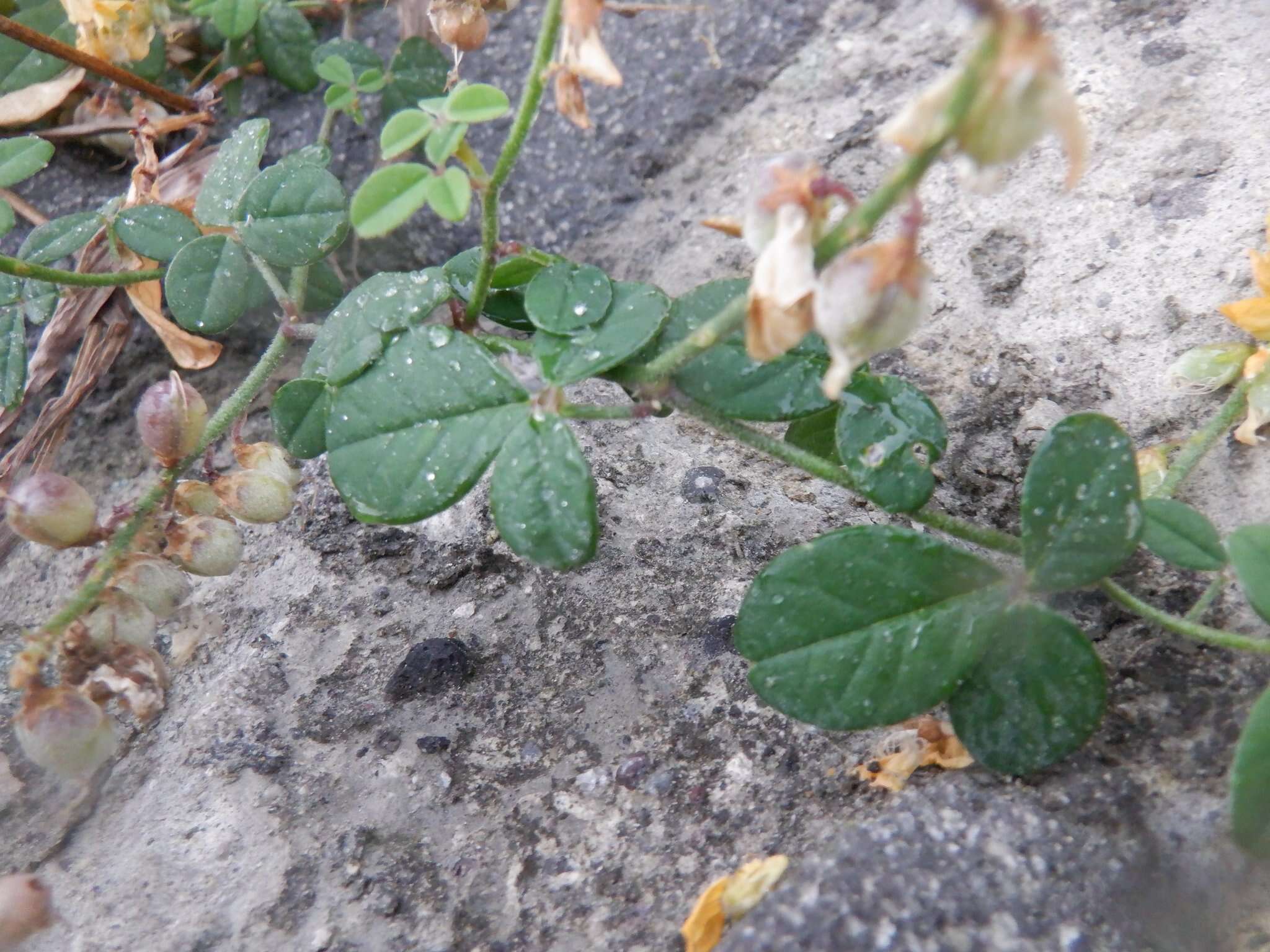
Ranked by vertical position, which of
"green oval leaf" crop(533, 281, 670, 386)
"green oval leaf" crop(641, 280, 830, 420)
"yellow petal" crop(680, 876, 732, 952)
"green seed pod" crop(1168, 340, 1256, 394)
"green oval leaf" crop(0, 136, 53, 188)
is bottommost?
"yellow petal" crop(680, 876, 732, 952)

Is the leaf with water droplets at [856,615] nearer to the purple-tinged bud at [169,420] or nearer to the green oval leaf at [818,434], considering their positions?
Answer: the green oval leaf at [818,434]

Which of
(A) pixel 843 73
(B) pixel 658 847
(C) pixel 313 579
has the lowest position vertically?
(B) pixel 658 847

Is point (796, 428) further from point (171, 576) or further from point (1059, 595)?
point (171, 576)

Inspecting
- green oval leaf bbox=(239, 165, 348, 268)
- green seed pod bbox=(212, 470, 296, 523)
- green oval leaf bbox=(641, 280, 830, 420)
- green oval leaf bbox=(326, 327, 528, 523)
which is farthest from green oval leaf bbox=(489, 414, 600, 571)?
green oval leaf bbox=(239, 165, 348, 268)

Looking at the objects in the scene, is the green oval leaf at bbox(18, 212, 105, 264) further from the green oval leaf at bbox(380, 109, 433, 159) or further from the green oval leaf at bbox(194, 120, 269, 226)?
the green oval leaf at bbox(380, 109, 433, 159)

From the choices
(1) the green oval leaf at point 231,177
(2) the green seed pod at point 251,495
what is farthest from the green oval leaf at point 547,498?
(1) the green oval leaf at point 231,177

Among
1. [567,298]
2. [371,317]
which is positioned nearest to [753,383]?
[567,298]

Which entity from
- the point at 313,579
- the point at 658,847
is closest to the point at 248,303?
the point at 313,579
